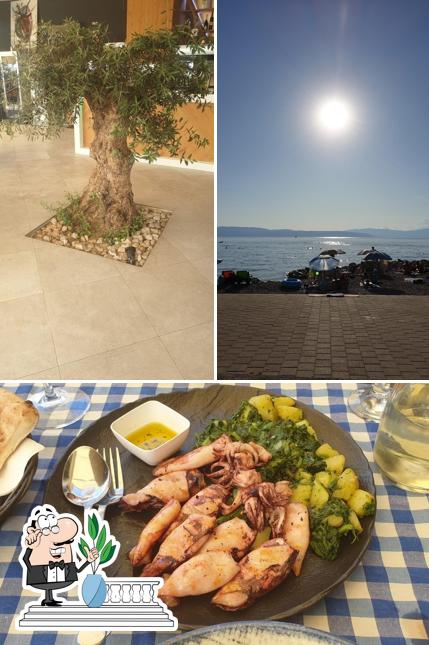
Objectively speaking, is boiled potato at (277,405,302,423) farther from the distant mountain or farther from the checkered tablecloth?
the distant mountain

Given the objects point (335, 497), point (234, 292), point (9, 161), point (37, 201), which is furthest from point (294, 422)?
point (9, 161)

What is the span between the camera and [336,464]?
1.34ft

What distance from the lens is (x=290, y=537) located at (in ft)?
1.10

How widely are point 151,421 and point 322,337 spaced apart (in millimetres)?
290

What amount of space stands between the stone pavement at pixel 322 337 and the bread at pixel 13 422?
0.27 meters

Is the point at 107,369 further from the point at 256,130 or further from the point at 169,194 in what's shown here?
the point at 169,194

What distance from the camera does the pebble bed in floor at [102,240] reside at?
2098 mm

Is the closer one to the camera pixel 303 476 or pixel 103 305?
pixel 303 476

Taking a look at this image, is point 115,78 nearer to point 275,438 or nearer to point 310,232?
point 310,232

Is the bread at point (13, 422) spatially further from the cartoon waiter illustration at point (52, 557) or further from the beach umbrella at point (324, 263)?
the beach umbrella at point (324, 263)

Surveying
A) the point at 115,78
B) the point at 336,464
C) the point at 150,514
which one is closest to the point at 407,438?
the point at 336,464

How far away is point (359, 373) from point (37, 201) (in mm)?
2402

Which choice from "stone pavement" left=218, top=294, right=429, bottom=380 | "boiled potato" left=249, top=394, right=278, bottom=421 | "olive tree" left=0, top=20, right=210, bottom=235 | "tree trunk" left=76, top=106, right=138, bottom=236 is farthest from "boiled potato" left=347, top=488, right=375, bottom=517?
"tree trunk" left=76, top=106, right=138, bottom=236

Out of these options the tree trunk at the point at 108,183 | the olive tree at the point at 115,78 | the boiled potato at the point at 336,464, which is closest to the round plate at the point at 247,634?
the boiled potato at the point at 336,464
